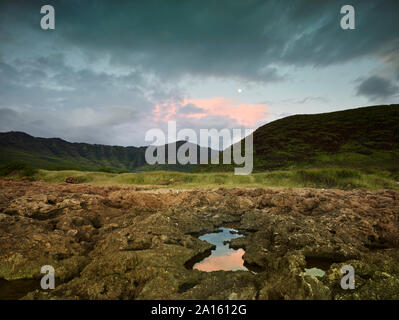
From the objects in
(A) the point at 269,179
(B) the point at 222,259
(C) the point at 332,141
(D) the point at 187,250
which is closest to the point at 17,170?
(A) the point at 269,179

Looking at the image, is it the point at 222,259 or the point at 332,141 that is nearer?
the point at 222,259

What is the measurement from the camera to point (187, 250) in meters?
9.98

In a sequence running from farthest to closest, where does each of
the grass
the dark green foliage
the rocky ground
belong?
the dark green foliage
the grass
the rocky ground

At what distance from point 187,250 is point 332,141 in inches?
3456

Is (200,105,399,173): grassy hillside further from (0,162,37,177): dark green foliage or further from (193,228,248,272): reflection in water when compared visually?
(193,228,248,272): reflection in water

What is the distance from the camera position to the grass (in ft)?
110

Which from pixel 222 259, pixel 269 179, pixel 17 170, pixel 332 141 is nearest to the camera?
pixel 222 259

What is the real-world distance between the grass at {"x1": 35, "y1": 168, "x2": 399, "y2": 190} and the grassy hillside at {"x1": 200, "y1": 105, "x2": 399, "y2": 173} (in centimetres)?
2294

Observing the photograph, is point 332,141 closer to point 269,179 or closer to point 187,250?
point 269,179

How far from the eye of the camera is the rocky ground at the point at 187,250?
648cm

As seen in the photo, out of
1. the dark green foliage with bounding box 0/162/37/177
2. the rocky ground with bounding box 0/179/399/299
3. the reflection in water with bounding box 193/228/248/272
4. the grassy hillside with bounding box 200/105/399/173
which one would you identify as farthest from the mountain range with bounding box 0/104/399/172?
the reflection in water with bounding box 193/228/248/272

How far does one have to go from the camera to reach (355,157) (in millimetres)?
64625
